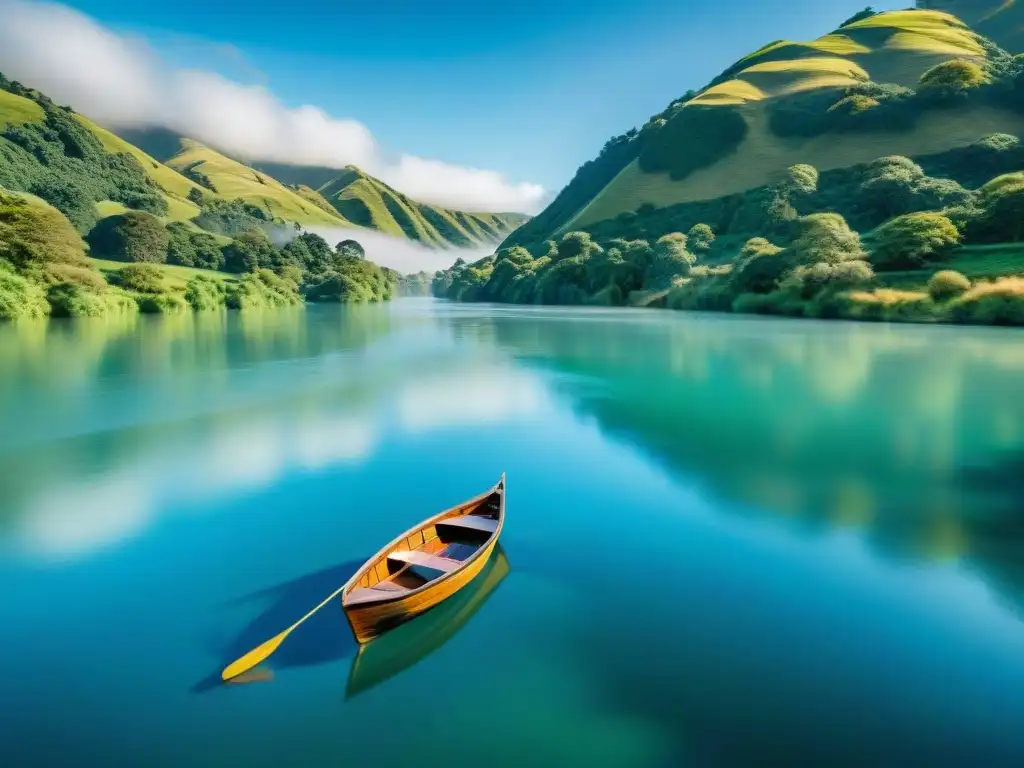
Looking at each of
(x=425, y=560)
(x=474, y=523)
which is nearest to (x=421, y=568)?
(x=474, y=523)

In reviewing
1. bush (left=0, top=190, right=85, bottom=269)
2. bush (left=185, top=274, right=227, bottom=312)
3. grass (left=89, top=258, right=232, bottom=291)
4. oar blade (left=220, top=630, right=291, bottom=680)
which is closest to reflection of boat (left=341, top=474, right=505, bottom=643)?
oar blade (left=220, top=630, right=291, bottom=680)

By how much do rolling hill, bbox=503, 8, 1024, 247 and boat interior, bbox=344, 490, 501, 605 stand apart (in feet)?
440

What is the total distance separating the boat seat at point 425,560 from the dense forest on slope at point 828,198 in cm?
5571

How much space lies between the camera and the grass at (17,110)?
121938mm

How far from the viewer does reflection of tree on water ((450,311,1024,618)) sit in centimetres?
1091

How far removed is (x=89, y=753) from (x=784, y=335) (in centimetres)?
4721

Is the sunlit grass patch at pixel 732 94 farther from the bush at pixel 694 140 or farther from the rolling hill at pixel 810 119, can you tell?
the bush at pixel 694 140

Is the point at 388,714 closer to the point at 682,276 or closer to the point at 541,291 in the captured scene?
the point at 682,276

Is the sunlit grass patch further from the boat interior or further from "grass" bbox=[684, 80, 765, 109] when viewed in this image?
the boat interior

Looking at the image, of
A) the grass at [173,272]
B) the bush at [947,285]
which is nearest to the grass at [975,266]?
the bush at [947,285]

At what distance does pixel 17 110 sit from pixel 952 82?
589 ft

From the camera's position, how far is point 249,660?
20.8 ft

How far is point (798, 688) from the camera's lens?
620 centimetres

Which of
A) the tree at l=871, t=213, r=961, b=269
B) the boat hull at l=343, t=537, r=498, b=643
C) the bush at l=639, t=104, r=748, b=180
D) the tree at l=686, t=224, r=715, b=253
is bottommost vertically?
the boat hull at l=343, t=537, r=498, b=643
